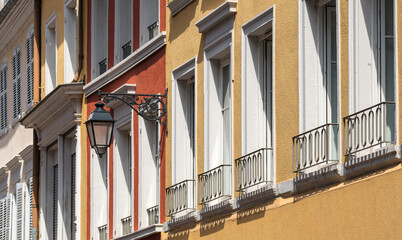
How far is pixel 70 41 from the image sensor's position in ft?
83.8

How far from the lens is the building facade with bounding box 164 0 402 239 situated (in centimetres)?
1226

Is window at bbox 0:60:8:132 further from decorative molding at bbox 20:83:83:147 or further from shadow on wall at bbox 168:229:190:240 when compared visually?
shadow on wall at bbox 168:229:190:240

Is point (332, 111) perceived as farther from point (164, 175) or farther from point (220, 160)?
point (164, 175)

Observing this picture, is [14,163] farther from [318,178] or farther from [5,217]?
[318,178]

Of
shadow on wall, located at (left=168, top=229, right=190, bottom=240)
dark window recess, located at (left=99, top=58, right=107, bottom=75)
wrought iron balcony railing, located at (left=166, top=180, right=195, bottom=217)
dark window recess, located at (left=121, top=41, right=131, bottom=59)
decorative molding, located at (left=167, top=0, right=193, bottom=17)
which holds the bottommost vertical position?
shadow on wall, located at (left=168, top=229, right=190, bottom=240)

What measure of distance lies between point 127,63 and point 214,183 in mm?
4988

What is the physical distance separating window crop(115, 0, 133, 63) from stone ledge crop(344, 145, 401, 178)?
9.81m

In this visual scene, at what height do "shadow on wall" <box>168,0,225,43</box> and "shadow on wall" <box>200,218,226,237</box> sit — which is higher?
"shadow on wall" <box>168,0,225,43</box>

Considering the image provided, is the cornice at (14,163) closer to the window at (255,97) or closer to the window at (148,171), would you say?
the window at (148,171)

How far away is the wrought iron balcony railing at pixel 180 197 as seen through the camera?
17781 mm

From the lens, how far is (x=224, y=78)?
17000mm

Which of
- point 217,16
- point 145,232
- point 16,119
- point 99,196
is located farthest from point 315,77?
point 16,119

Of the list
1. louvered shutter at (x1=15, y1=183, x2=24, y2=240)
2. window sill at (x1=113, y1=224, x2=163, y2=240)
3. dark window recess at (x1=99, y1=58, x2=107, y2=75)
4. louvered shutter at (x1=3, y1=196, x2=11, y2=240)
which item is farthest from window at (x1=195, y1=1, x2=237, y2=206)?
louvered shutter at (x1=3, y1=196, x2=11, y2=240)

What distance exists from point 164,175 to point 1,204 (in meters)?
13.9
